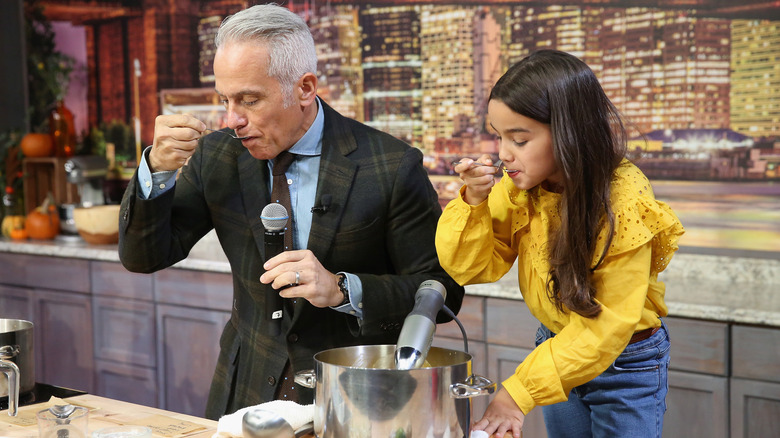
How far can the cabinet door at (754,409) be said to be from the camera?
7.81ft

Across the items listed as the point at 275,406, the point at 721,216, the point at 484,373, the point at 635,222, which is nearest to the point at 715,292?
the point at 721,216

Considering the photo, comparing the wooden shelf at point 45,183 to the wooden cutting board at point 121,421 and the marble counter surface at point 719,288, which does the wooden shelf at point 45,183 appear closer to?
the marble counter surface at point 719,288

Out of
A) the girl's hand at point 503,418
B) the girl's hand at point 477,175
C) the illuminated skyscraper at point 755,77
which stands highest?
the illuminated skyscraper at point 755,77

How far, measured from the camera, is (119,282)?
12.3ft

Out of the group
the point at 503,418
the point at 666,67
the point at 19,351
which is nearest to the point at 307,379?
the point at 503,418

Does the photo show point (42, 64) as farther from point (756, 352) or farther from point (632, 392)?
point (632, 392)

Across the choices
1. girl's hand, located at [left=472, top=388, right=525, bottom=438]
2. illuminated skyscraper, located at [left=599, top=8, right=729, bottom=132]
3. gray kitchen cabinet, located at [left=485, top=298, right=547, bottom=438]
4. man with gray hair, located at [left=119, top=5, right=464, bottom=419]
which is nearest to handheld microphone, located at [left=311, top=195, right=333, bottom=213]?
man with gray hair, located at [left=119, top=5, right=464, bottom=419]

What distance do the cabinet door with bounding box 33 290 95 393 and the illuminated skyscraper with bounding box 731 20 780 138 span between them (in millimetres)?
2844

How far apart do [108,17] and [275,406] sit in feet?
11.5

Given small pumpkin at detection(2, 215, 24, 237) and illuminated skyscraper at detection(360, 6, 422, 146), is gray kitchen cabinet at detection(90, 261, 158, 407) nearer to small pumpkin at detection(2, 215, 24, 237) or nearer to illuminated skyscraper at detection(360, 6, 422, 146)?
small pumpkin at detection(2, 215, 24, 237)

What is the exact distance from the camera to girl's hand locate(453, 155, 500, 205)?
139 centimetres

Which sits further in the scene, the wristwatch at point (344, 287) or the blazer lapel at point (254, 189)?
the blazer lapel at point (254, 189)

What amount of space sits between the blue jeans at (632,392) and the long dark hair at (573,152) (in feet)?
0.68

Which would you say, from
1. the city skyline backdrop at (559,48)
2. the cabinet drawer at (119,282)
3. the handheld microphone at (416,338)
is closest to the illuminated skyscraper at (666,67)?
the city skyline backdrop at (559,48)
